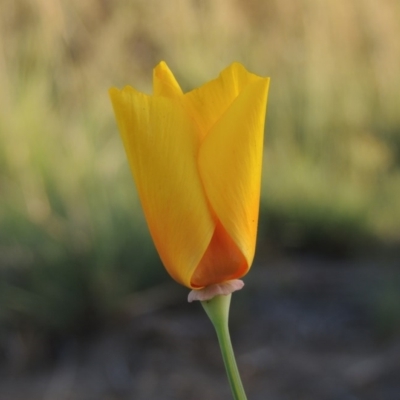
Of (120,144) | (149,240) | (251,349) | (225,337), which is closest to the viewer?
(225,337)

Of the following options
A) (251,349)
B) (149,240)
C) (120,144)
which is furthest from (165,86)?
(120,144)

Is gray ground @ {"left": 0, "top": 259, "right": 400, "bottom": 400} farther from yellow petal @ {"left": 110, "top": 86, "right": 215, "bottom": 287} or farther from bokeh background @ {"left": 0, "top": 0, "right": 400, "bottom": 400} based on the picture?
yellow petal @ {"left": 110, "top": 86, "right": 215, "bottom": 287}

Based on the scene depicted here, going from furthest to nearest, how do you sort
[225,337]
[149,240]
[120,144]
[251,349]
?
[120,144] → [149,240] → [251,349] → [225,337]

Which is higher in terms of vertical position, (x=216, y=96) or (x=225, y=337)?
(x=216, y=96)

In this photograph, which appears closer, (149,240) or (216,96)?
(216,96)

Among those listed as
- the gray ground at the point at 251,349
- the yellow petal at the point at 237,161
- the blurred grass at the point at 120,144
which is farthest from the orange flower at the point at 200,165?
the blurred grass at the point at 120,144

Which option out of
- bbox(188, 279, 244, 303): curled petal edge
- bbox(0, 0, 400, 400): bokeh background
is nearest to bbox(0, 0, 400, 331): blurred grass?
bbox(0, 0, 400, 400): bokeh background

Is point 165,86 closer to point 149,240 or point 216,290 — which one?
point 216,290
